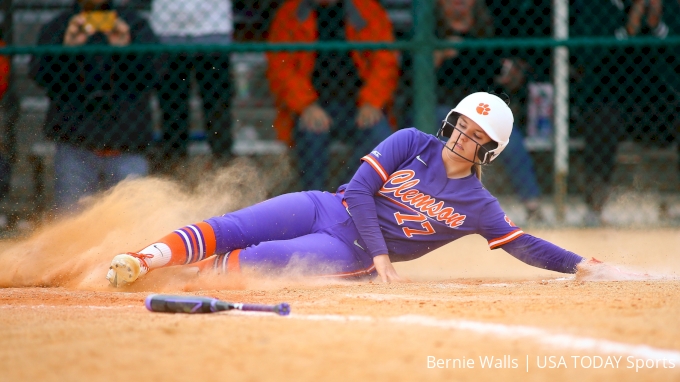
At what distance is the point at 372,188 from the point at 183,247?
1090 mm

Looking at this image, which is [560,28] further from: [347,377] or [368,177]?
[347,377]

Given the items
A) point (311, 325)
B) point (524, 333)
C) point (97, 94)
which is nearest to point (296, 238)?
point (311, 325)

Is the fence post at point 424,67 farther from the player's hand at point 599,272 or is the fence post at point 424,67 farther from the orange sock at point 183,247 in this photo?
the orange sock at point 183,247

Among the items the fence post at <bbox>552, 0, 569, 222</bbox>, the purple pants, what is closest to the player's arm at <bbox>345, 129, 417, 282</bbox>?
the purple pants

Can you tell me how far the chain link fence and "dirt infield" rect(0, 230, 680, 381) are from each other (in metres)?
2.21

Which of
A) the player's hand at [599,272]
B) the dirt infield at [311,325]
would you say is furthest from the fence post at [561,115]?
the player's hand at [599,272]

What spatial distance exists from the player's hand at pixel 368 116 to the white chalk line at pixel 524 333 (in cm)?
322

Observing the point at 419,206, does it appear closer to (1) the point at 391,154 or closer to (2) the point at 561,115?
(1) the point at 391,154

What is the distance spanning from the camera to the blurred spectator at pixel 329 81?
594cm

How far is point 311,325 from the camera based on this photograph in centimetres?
263

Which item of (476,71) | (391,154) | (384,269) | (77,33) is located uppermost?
(77,33)

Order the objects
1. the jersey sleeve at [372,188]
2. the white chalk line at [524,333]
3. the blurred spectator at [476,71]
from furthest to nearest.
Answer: the blurred spectator at [476,71] < the jersey sleeve at [372,188] < the white chalk line at [524,333]

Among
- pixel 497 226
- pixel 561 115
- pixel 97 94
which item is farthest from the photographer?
pixel 561 115

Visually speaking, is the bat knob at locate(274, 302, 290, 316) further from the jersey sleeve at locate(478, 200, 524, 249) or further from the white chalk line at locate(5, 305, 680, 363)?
the jersey sleeve at locate(478, 200, 524, 249)
